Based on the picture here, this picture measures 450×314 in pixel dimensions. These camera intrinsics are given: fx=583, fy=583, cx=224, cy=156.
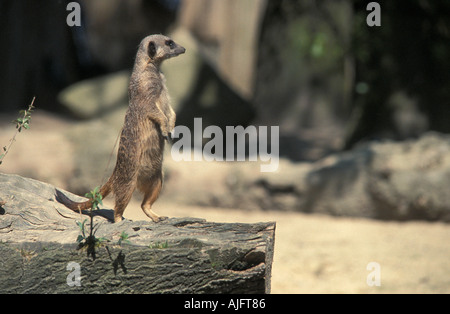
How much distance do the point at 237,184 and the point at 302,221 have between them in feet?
2.65

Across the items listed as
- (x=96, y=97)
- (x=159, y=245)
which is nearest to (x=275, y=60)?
(x=96, y=97)

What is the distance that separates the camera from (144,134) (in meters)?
2.74

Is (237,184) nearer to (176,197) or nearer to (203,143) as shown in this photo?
(176,197)

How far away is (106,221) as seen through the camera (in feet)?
8.46

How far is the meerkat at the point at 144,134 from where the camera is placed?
2.67m

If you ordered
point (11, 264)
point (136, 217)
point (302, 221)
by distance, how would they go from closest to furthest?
point (11, 264)
point (136, 217)
point (302, 221)

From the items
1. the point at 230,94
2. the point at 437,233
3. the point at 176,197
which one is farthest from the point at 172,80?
the point at 437,233

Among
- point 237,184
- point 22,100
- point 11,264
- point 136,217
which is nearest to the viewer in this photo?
point 11,264
